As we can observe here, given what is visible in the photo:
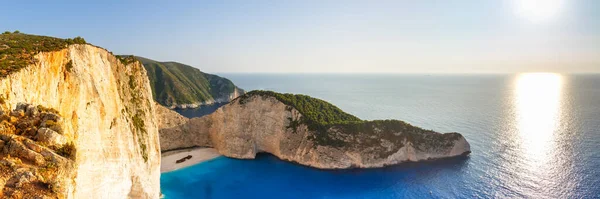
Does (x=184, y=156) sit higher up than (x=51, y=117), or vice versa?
(x=51, y=117)

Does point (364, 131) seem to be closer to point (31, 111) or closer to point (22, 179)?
point (31, 111)

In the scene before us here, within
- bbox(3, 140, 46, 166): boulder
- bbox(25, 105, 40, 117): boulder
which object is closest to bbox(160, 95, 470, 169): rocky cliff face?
bbox(25, 105, 40, 117): boulder

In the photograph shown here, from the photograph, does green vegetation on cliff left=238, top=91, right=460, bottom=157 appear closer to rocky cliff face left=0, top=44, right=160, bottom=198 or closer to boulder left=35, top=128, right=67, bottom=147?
rocky cliff face left=0, top=44, right=160, bottom=198

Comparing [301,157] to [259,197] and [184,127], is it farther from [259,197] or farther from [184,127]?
[184,127]

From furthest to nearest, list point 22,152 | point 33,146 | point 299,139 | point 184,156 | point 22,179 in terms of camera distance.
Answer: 1. point 184,156
2. point 299,139
3. point 33,146
4. point 22,152
5. point 22,179

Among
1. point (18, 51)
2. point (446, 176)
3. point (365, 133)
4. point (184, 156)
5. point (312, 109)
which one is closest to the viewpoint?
point (18, 51)

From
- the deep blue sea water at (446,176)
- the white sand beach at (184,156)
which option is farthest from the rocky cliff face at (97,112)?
the white sand beach at (184,156)

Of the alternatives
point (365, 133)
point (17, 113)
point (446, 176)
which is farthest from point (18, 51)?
point (446, 176)
